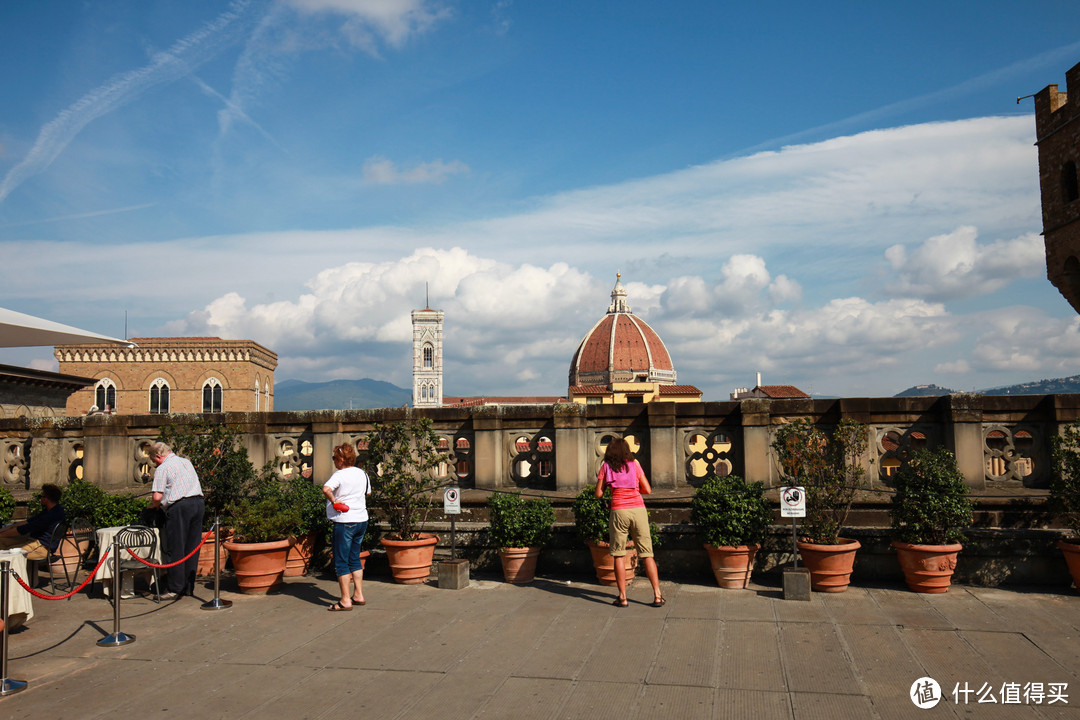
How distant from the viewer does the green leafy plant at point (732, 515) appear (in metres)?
7.66

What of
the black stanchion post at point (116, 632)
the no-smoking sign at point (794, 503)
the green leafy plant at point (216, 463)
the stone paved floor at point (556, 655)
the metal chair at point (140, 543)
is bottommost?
the stone paved floor at point (556, 655)

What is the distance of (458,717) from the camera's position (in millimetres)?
4555

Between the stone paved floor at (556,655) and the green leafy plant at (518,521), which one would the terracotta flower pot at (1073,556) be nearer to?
the stone paved floor at (556,655)

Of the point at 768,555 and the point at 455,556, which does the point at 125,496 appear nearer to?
the point at 455,556

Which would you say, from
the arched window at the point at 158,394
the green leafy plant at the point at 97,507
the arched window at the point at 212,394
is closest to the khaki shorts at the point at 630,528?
the green leafy plant at the point at 97,507

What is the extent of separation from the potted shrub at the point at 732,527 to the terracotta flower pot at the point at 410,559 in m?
3.03

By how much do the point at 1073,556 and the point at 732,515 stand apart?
3.14m

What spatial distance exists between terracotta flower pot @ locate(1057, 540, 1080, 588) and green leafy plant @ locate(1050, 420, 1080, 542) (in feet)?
0.46

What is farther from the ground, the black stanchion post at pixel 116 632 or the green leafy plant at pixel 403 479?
the green leafy plant at pixel 403 479

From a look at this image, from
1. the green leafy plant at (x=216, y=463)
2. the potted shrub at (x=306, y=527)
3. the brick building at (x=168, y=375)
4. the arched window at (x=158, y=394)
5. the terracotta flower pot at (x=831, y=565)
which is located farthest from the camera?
the arched window at (x=158, y=394)

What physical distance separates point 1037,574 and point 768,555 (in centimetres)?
261

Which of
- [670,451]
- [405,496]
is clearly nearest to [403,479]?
[405,496]

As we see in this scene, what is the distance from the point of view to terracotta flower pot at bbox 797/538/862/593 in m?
7.36

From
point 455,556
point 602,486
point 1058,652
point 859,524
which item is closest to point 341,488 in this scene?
point 455,556
